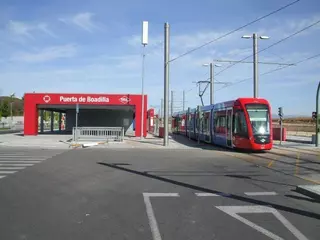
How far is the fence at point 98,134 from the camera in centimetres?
3162

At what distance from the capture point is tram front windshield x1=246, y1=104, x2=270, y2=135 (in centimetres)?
2164

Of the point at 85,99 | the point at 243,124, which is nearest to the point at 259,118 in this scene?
the point at 243,124

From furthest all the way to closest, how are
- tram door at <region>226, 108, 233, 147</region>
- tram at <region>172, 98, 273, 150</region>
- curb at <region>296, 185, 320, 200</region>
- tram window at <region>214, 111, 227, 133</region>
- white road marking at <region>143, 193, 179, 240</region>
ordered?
1. tram window at <region>214, 111, 227, 133</region>
2. tram door at <region>226, 108, 233, 147</region>
3. tram at <region>172, 98, 273, 150</region>
4. curb at <region>296, 185, 320, 200</region>
5. white road marking at <region>143, 193, 179, 240</region>

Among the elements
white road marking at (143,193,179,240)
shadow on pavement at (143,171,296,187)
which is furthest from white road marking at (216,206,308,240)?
shadow on pavement at (143,171,296,187)

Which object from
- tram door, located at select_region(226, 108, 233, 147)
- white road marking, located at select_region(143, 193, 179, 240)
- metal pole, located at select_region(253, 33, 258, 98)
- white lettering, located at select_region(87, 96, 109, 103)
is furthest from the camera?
white lettering, located at select_region(87, 96, 109, 103)

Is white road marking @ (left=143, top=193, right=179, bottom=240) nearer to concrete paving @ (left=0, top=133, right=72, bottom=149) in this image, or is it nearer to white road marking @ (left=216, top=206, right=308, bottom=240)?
white road marking @ (left=216, top=206, right=308, bottom=240)

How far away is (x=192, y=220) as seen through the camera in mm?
6758

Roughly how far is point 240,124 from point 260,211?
14934 mm

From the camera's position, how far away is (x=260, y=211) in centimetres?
753

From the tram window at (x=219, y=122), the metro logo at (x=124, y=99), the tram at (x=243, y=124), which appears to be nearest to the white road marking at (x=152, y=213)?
the tram at (x=243, y=124)

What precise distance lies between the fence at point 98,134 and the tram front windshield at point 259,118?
13.3 meters

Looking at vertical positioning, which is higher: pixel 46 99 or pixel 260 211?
pixel 46 99

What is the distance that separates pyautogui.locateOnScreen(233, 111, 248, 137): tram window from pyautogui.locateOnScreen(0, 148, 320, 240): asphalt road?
9.41 metres

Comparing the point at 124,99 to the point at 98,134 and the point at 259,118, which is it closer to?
the point at 98,134
